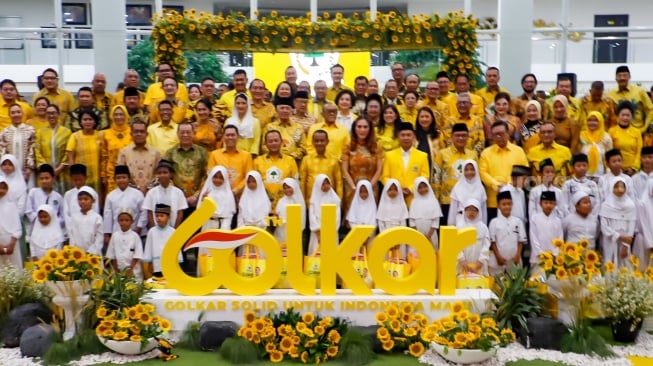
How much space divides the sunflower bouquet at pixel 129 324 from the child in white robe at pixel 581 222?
4319mm

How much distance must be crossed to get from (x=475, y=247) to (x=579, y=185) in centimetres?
143

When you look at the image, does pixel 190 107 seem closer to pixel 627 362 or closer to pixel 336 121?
pixel 336 121

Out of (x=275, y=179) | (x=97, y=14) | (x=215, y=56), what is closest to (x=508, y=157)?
(x=275, y=179)

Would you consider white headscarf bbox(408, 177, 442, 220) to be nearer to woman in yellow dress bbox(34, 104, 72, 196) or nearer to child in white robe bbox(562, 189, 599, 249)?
child in white robe bbox(562, 189, 599, 249)

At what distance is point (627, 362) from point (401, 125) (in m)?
3.39

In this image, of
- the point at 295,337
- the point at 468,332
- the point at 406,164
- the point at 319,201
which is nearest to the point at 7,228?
the point at 319,201

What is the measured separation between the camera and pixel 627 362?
21.1 feet

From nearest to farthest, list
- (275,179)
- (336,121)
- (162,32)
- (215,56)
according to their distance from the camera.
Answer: (275,179)
(336,121)
(162,32)
(215,56)

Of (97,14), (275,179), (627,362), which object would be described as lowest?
(627,362)

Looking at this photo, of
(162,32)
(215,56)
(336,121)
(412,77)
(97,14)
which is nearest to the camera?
(336,121)

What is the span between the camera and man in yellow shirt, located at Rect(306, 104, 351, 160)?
8.65 meters

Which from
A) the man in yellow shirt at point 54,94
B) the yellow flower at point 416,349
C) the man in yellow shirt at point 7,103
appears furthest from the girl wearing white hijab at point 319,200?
the man in yellow shirt at point 7,103

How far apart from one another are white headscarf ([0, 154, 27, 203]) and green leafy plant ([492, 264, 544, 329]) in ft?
16.6

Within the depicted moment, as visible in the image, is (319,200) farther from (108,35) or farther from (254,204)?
(108,35)
